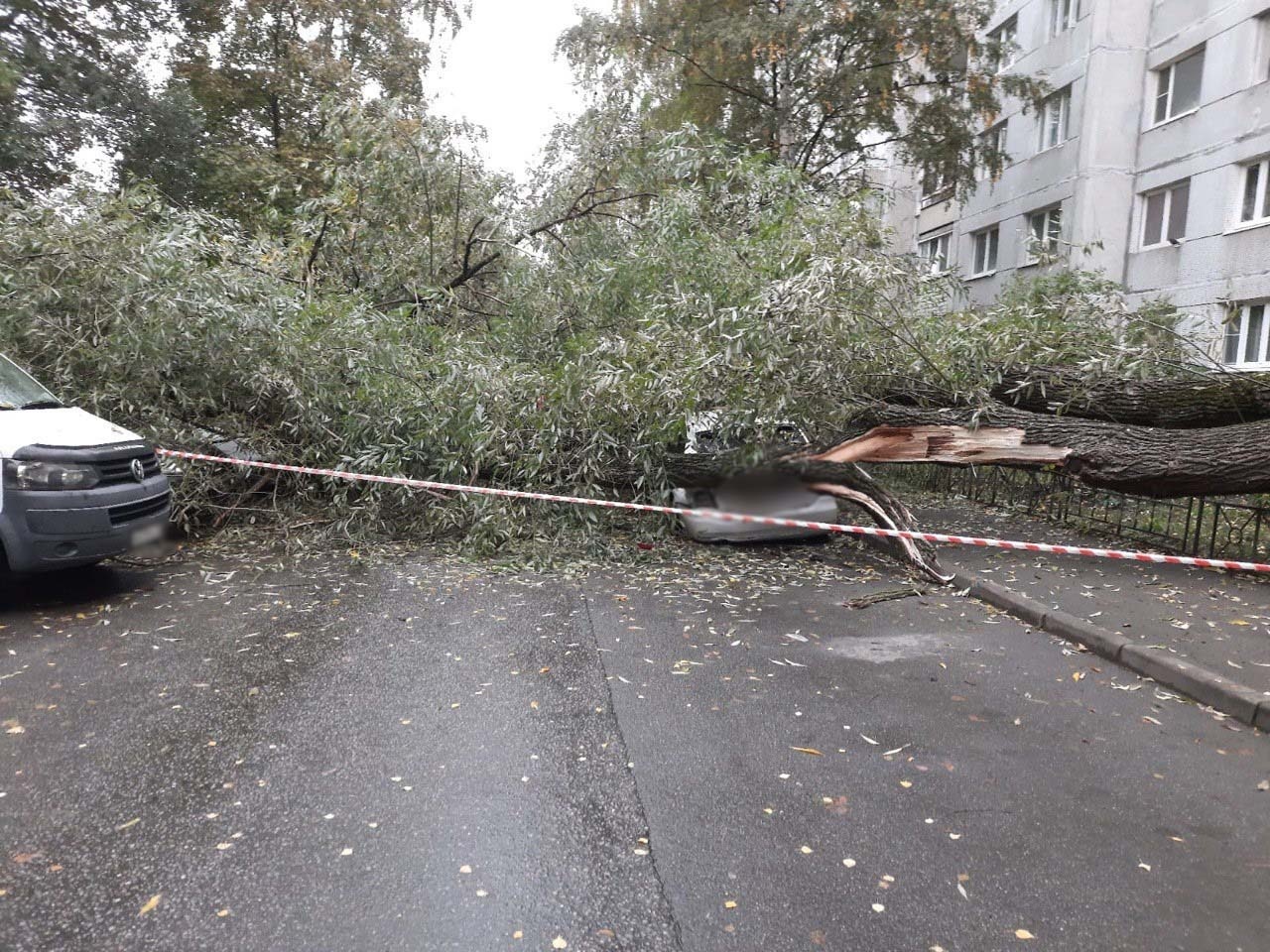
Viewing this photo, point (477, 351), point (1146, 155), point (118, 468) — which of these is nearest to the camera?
point (118, 468)

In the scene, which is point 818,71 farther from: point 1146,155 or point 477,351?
point 477,351

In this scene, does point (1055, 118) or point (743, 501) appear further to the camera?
point (1055, 118)

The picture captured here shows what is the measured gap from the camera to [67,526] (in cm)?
578

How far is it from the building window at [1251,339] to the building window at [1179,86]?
4.52 meters

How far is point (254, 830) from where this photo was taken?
318 cm

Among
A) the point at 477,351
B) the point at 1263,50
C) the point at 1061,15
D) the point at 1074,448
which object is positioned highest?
the point at 1061,15

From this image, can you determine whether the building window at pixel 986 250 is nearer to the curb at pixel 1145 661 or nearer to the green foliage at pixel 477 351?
the green foliage at pixel 477 351

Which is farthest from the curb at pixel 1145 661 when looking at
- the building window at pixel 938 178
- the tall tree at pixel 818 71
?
the building window at pixel 938 178

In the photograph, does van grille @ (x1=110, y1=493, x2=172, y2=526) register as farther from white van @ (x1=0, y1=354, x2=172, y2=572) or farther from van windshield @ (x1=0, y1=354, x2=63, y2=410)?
van windshield @ (x1=0, y1=354, x2=63, y2=410)

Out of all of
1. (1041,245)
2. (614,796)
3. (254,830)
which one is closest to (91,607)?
(254,830)

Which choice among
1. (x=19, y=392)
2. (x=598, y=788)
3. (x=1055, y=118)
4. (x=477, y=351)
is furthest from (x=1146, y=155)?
(x=19, y=392)

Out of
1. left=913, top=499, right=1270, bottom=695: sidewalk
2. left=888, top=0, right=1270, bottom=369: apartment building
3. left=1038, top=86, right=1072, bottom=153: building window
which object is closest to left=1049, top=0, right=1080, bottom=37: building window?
left=888, top=0, right=1270, bottom=369: apartment building

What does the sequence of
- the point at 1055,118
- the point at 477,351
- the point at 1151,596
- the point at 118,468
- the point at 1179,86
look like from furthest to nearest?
the point at 1055,118
the point at 1179,86
the point at 477,351
the point at 1151,596
the point at 118,468

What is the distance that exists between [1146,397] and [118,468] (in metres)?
8.43
